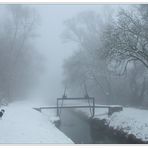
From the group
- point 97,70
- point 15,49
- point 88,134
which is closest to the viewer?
point 88,134

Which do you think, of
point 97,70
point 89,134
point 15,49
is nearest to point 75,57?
point 97,70

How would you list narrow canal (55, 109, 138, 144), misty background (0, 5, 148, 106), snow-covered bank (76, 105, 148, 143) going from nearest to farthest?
snow-covered bank (76, 105, 148, 143), narrow canal (55, 109, 138, 144), misty background (0, 5, 148, 106)

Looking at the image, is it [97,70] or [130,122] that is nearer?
[130,122]

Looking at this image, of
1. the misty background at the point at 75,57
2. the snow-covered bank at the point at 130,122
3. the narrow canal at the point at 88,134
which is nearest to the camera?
the snow-covered bank at the point at 130,122

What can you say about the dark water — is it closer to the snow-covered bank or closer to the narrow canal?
the narrow canal

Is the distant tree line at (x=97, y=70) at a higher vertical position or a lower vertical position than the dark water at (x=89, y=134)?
higher

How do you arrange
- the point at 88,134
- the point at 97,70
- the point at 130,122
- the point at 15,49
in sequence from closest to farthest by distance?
the point at 130,122
the point at 88,134
the point at 97,70
the point at 15,49

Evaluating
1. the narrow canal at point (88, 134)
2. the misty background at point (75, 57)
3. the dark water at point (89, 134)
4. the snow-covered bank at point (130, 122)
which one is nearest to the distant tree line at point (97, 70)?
the misty background at point (75, 57)

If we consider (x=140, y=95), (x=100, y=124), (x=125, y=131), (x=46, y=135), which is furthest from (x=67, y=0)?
(x=140, y=95)

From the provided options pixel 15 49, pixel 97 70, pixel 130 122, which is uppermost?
pixel 15 49

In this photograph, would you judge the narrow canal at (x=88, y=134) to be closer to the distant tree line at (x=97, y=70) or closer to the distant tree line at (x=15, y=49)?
the distant tree line at (x=97, y=70)

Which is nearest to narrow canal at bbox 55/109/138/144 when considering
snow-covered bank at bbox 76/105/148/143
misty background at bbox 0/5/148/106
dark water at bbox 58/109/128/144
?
dark water at bbox 58/109/128/144

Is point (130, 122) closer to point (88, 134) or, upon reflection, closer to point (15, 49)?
point (88, 134)

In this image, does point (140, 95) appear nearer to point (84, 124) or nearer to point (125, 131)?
point (84, 124)
